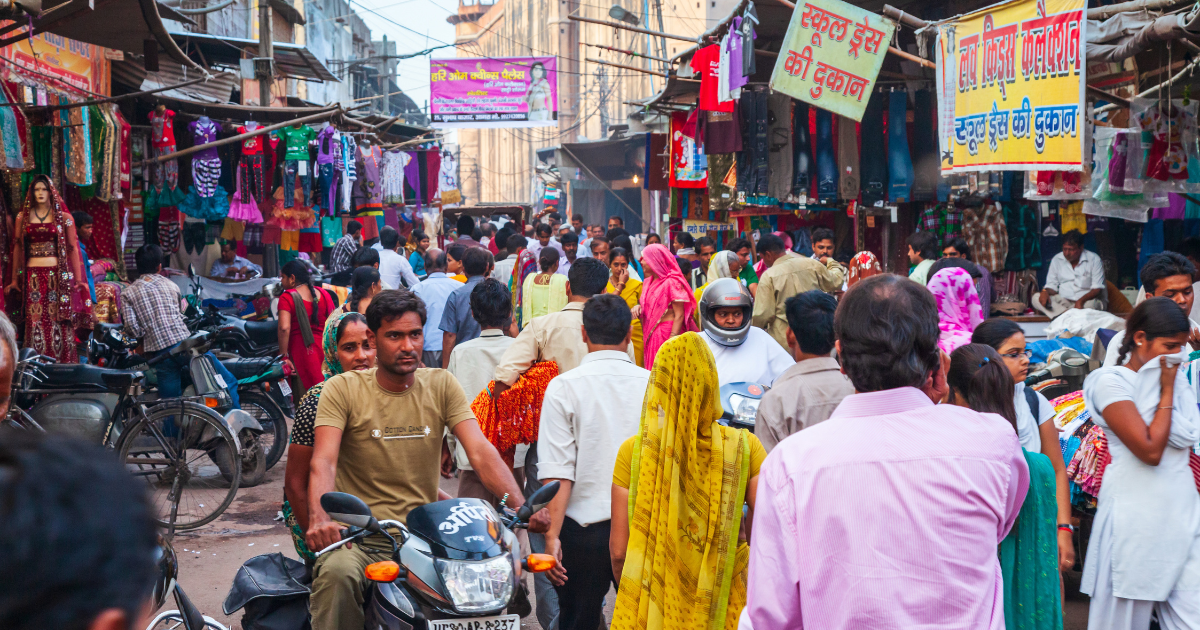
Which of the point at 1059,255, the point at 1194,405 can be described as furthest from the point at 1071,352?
the point at 1059,255

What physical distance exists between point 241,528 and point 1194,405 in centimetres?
573

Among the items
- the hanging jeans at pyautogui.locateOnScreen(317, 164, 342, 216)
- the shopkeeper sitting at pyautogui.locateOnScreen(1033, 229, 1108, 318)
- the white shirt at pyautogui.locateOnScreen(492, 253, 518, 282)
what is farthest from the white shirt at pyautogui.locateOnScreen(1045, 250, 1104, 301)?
the hanging jeans at pyautogui.locateOnScreen(317, 164, 342, 216)

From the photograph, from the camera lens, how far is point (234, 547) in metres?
6.41

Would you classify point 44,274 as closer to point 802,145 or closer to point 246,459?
point 246,459

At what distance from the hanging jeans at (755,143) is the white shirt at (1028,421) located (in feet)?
23.8

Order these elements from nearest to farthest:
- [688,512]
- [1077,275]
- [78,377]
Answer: [688,512] → [78,377] → [1077,275]

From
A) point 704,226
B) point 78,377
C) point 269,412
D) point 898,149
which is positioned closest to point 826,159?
point 898,149

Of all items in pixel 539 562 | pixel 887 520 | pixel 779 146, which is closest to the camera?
pixel 887 520

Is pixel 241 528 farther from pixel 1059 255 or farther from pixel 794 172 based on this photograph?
pixel 1059 255

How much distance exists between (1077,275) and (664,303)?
462cm

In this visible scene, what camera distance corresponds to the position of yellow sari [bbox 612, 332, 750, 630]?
117 inches

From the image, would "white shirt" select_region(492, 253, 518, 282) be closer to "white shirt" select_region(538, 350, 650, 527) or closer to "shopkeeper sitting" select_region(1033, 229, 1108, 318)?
"shopkeeper sitting" select_region(1033, 229, 1108, 318)

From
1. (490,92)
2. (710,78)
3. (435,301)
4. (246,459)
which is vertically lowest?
(246,459)

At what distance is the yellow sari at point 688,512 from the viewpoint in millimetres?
2980
